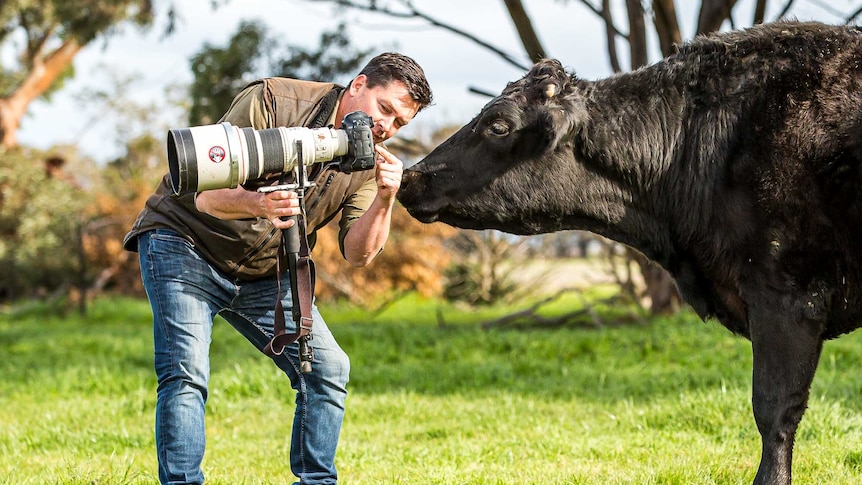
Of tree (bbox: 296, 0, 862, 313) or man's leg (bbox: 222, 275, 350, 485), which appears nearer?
man's leg (bbox: 222, 275, 350, 485)

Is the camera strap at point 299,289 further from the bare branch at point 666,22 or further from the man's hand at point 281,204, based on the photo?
the bare branch at point 666,22

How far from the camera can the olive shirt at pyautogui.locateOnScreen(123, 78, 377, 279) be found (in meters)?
4.21

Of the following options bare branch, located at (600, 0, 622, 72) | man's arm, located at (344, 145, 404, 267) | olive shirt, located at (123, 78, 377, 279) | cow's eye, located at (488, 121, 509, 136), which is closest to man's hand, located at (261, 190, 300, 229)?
olive shirt, located at (123, 78, 377, 279)

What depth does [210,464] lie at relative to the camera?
18.7 ft

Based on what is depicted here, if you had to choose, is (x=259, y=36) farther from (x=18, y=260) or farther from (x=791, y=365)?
(x=791, y=365)

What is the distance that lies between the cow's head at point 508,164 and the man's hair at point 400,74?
0.26m

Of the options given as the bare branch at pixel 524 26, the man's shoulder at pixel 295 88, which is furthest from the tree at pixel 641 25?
the man's shoulder at pixel 295 88

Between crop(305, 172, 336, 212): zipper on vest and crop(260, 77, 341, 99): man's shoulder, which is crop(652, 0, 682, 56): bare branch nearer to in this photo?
crop(260, 77, 341, 99): man's shoulder

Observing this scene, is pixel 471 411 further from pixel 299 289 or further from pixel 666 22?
pixel 666 22

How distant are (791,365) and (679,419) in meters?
2.66

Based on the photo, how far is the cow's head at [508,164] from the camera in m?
4.11

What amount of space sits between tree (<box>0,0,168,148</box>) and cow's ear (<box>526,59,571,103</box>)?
14.0 m

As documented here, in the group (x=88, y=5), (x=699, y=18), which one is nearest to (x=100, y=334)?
(x=88, y=5)

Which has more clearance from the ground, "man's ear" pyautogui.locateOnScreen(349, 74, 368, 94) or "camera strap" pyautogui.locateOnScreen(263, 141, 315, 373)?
"man's ear" pyautogui.locateOnScreen(349, 74, 368, 94)
